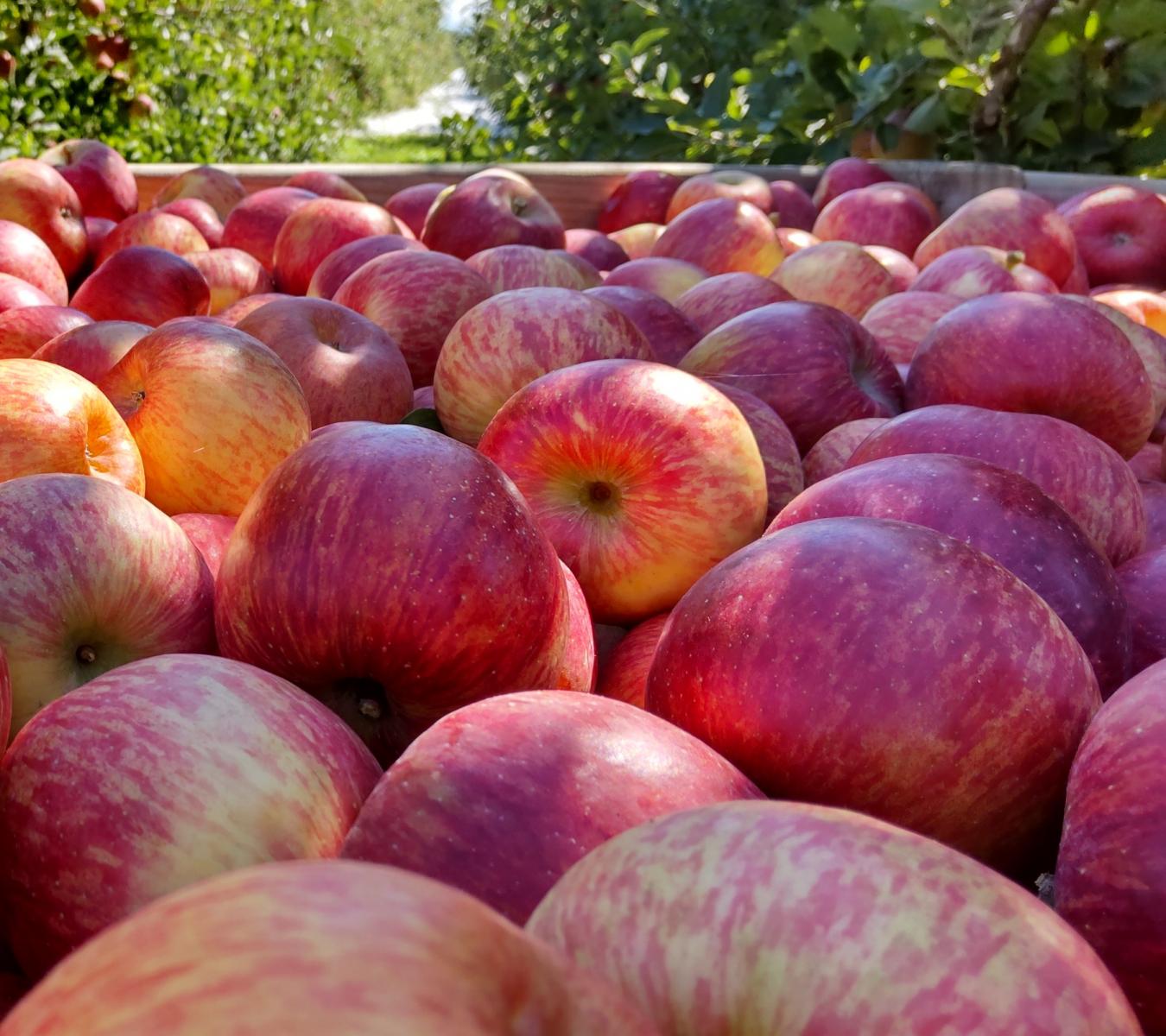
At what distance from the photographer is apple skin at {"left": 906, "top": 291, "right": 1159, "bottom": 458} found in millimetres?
1850

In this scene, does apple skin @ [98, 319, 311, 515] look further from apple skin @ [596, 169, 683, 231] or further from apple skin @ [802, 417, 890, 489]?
apple skin @ [596, 169, 683, 231]

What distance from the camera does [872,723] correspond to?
3.18 feet

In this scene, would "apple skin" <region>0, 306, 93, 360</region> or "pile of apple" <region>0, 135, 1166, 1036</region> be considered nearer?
"pile of apple" <region>0, 135, 1166, 1036</region>

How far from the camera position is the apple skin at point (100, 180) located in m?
3.68

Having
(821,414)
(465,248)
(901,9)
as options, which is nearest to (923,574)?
(821,414)

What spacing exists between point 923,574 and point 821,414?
1.05 meters

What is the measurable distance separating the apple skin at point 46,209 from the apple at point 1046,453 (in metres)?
2.56

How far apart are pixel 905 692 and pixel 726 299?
1.67 m

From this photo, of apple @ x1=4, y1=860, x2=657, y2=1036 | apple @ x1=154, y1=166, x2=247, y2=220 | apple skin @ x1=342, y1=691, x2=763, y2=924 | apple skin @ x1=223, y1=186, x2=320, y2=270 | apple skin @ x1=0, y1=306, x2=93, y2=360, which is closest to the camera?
apple @ x1=4, y1=860, x2=657, y2=1036

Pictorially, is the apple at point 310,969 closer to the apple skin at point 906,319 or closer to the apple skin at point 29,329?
the apple skin at point 29,329

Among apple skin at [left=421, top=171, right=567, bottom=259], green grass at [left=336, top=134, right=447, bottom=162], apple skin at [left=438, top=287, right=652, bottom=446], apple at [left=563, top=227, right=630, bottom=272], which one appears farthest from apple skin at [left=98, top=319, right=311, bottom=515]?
green grass at [left=336, top=134, right=447, bottom=162]

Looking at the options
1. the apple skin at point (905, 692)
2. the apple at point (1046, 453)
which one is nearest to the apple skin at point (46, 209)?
the apple at point (1046, 453)

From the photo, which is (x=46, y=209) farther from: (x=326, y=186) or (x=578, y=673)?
(x=578, y=673)

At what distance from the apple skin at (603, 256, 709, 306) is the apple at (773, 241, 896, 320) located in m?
0.24
